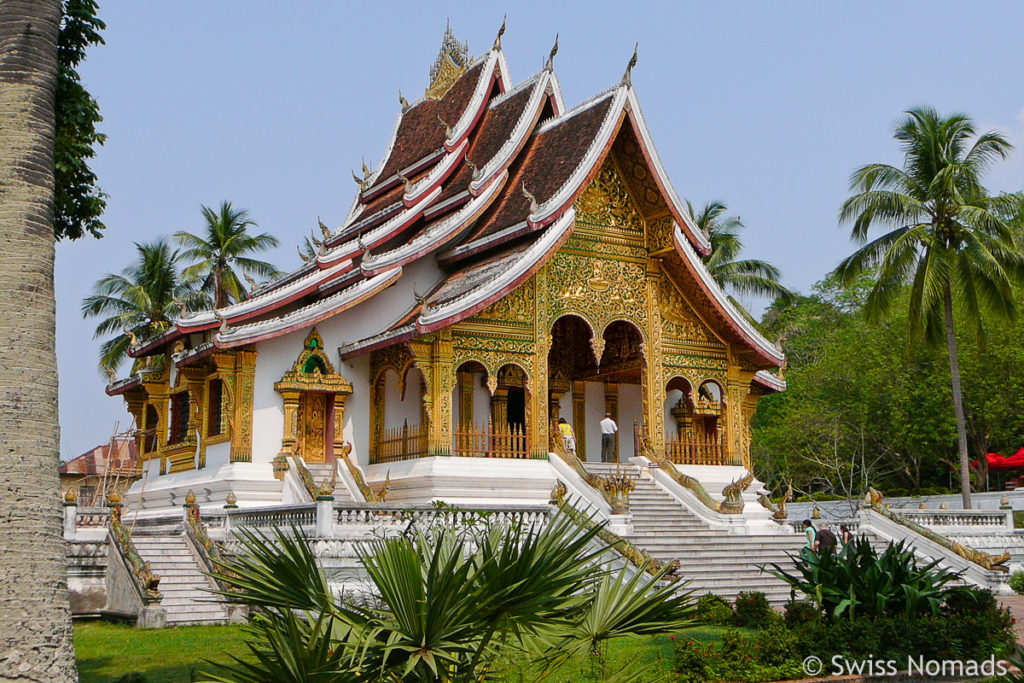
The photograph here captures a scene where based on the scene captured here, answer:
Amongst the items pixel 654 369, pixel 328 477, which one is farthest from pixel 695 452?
pixel 328 477

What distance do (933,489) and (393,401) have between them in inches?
859

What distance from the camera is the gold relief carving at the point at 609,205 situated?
20797 millimetres

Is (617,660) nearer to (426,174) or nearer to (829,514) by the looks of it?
(426,174)

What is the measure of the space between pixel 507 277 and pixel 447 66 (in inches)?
405

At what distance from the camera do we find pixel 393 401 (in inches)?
789

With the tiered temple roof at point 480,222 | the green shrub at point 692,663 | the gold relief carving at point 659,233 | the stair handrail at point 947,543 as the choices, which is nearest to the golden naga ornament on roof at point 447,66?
the tiered temple roof at point 480,222

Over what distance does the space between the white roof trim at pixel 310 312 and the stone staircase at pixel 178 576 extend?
313cm

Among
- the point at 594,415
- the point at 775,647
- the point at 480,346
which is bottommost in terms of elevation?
the point at 775,647

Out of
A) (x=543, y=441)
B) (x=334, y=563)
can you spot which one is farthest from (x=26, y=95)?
(x=543, y=441)

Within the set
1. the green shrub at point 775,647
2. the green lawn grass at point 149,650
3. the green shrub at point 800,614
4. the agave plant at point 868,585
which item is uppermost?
the agave plant at point 868,585

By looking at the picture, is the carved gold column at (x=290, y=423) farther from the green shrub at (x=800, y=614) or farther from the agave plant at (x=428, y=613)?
the agave plant at (x=428, y=613)

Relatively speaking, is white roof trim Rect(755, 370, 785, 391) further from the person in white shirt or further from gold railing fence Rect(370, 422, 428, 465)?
gold railing fence Rect(370, 422, 428, 465)

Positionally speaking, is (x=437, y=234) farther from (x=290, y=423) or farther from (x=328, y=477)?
(x=328, y=477)

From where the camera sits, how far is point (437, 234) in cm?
2019
